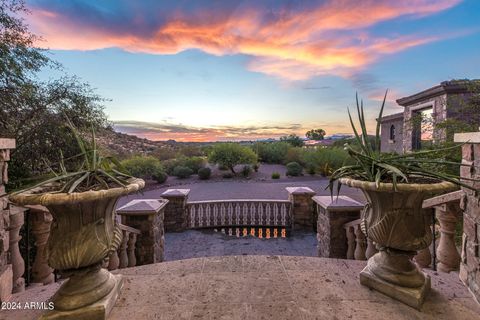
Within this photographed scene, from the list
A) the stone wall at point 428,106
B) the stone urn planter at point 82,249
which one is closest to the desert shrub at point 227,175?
the stone wall at point 428,106

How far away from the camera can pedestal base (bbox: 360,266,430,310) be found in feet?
4.49

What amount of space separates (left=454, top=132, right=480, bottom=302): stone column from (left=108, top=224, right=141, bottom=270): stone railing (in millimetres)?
2983

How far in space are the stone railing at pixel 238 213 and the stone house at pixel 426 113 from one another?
4.18 meters

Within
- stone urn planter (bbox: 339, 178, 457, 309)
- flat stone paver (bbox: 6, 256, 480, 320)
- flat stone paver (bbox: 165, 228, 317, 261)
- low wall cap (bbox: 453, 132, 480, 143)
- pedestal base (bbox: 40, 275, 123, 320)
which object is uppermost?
low wall cap (bbox: 453, 132, 480, 143)

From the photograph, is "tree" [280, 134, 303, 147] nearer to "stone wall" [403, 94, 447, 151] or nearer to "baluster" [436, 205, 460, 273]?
"stone wall" [403, 94, 447, 151]

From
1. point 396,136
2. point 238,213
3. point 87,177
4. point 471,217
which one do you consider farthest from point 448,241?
point 396,136

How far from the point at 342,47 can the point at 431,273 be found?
15.6 feet

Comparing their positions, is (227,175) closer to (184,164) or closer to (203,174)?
(203,174)

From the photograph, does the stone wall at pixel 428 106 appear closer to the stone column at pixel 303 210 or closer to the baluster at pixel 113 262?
→ the stone column at pixel 303 210

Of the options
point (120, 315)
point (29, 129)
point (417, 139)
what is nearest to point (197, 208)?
point (29, 129)

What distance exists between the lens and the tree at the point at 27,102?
4.18 metres

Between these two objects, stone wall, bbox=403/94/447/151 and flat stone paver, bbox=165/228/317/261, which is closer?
flat stone paver, bbox=165/228/317/261

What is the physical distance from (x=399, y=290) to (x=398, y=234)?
38cm

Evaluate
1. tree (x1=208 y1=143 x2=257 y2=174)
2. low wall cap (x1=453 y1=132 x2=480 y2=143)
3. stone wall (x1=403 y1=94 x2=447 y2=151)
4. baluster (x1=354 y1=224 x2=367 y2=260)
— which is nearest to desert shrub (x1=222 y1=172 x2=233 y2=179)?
tree (x1=208 y1=143 x2=257 y2=174)
